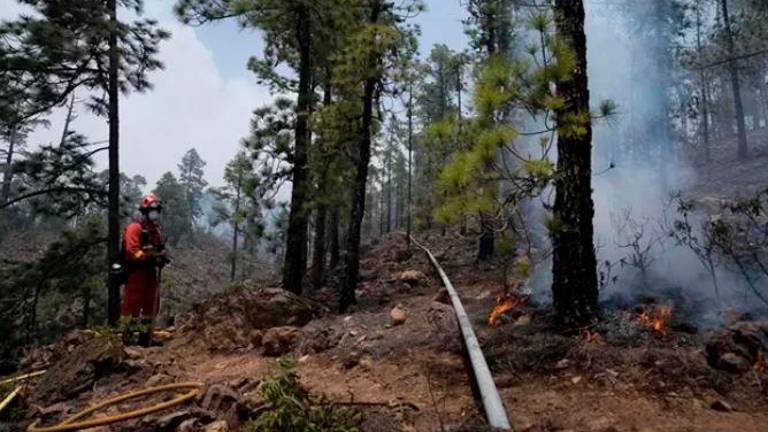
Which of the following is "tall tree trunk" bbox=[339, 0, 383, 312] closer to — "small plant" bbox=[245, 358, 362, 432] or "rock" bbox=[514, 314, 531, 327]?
"rock" bbox=[514, 314, 531, 327]

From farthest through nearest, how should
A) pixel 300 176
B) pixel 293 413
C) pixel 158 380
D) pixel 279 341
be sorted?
pixel 300 176 → pixel 279 341 → pixel 158 380 → pixel 293 413

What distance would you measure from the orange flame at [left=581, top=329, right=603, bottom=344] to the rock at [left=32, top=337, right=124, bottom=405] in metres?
5.06

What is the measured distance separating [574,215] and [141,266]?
5.88 meters

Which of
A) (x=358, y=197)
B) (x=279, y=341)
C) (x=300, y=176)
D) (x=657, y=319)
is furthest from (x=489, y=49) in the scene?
(x=279, y=341)

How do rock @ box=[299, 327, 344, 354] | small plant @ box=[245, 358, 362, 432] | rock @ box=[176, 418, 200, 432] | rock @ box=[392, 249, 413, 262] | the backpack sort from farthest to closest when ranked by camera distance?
rock @ box=[392, 249, 413, 262] < the backpack < rock @ box=[299, 327, 344, 354] < rock @ box=[176, 418, 200, 432] < small plant @ box=[245, 358, 362, 432]

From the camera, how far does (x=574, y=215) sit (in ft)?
16.1

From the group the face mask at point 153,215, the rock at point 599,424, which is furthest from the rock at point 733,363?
the face mask at point 153,215

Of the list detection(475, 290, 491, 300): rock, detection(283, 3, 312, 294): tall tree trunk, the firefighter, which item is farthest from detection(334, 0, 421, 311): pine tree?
the firefighter

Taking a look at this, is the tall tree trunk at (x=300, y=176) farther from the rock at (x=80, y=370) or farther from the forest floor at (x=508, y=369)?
the rock at (x=80, y=370)

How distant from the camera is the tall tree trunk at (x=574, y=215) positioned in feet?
15.8

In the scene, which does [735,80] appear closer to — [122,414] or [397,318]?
[397,318]

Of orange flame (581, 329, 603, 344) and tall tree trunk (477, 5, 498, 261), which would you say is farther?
tall tree trunk (477, 5, 498, 261)

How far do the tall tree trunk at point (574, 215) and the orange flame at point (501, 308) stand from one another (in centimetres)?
95

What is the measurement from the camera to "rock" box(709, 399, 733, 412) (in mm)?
3182
